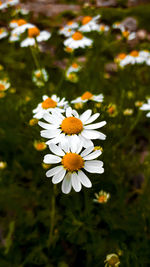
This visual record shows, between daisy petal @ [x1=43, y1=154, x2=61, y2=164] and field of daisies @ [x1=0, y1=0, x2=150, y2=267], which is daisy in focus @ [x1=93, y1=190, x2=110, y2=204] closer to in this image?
field of daisies @ [x1=0, y1=0, x2=150, y2=267]

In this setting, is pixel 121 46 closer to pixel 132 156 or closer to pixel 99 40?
pixel 99 40

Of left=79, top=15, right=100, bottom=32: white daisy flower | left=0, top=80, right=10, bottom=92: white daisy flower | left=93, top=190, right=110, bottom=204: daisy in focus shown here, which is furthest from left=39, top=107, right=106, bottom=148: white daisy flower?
left=79, top=15, right=100, bottom=32: white daisy flower

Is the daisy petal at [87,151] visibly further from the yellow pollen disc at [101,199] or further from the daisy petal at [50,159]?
the yellow pollen disc at [101,199]

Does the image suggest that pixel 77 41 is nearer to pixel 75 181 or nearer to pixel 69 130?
pixel 69 130

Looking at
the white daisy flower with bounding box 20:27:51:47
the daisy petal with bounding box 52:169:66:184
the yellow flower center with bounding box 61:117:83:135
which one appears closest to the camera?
the daisy petal with bounding box 52:169:66:184

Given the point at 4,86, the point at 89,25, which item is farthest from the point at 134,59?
the point at 4,86

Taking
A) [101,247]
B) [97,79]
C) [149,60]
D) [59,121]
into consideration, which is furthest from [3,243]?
[149,60]

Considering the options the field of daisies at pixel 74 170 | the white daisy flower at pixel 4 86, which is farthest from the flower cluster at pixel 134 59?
the white daisy flower at pixel 4 86

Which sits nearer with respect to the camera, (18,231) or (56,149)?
(56,149)
